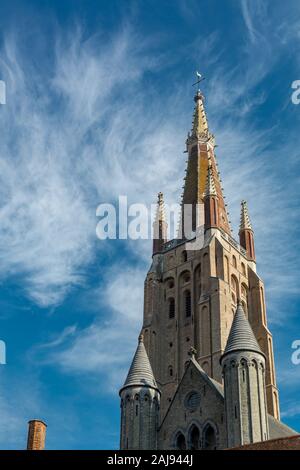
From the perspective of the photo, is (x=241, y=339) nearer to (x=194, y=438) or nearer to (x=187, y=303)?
(x=194, y=438)

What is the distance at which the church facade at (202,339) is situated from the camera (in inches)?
1761

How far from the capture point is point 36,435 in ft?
133

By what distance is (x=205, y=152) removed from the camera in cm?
8375

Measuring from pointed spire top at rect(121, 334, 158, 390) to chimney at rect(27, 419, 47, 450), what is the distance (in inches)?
345

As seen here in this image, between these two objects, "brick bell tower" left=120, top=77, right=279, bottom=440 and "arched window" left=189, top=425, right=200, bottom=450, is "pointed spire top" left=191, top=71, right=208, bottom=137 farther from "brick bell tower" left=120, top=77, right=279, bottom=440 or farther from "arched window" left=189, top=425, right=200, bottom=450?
"arched window" left=189, top=425, right=200, bottom=450

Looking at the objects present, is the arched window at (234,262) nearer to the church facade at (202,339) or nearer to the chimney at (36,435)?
the church facade at (202,339)

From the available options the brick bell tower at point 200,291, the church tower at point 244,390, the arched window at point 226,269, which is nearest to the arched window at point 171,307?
the brick bell tower at point 200,291

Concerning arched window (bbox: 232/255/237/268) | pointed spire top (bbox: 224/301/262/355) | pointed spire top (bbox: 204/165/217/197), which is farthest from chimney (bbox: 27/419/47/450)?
pointed spire top (bbox: 204/165/217/197)

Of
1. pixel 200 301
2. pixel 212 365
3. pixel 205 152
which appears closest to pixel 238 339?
pixel 212 365

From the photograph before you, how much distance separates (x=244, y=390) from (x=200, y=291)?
24.9 metres

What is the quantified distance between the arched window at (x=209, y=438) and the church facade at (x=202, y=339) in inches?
2.3

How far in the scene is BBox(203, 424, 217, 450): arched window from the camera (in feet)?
147

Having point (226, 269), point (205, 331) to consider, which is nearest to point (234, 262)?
point (226, 269)
